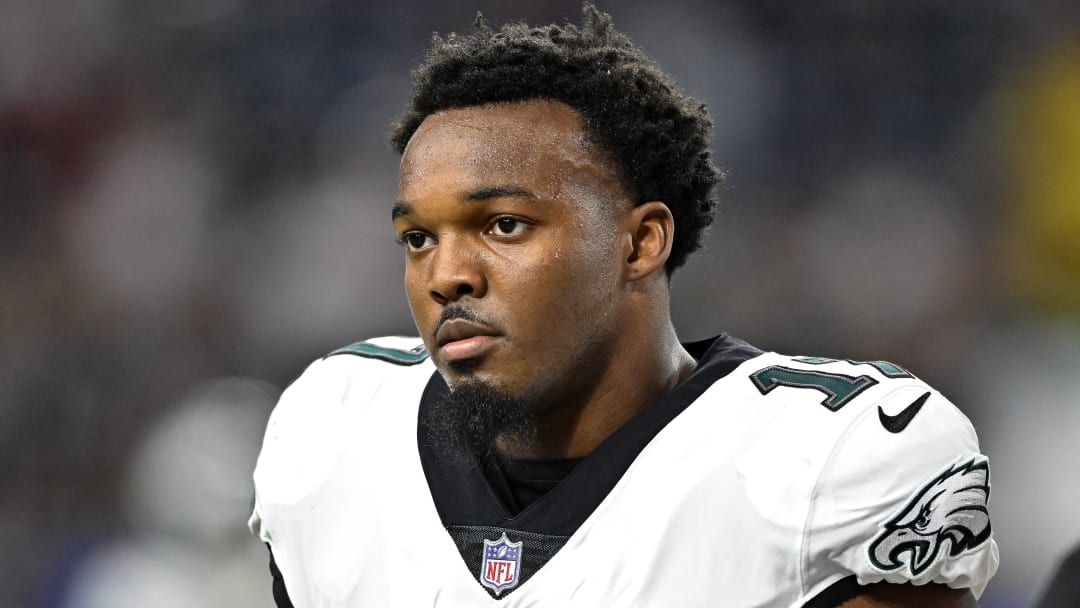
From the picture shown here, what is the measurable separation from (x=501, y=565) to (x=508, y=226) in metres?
0.41

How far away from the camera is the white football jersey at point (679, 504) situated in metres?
1.26

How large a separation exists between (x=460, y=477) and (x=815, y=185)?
5.43ft

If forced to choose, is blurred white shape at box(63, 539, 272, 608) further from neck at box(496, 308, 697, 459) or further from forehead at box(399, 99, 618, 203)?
forehead at box(399, 99, 618, 203)

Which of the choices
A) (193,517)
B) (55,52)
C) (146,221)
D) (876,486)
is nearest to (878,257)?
(876,486)

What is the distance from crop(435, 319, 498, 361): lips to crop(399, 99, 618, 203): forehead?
6.5 inches

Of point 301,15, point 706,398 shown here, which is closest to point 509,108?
point 706,398

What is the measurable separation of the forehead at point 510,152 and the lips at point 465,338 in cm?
16

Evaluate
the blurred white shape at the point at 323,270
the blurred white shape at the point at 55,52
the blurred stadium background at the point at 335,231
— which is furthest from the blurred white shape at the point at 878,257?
the blurred white shape at the point at 55,52

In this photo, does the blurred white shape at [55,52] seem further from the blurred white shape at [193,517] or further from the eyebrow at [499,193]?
the eyebrow at [499,193]

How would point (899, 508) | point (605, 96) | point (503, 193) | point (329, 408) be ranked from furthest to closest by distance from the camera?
point (329, 408) < point (605, 96) < point (503, 193) < point (899, 508)

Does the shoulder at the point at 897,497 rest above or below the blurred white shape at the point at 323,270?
below

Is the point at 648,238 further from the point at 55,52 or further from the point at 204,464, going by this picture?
the point at 55,52

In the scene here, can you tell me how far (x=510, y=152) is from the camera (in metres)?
1.37

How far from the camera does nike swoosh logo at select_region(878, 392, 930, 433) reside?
4.25 ft
